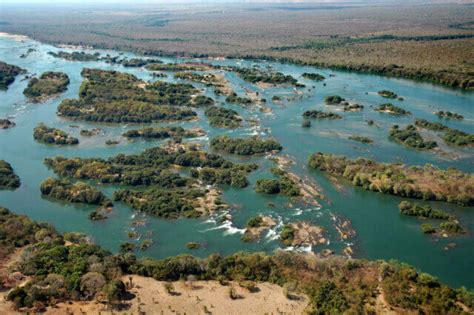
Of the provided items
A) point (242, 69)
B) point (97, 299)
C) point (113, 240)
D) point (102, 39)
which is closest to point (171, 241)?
point (113, 240)

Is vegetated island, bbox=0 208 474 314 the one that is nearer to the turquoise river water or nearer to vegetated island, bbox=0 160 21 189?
the turquoise river water

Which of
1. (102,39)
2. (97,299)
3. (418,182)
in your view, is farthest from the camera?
(102,39)

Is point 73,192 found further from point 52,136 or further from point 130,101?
point 130,101

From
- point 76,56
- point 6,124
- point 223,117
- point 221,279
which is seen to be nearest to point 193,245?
point 221,279

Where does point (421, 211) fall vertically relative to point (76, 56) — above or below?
below

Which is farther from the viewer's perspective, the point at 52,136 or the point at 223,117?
the point at 223,117

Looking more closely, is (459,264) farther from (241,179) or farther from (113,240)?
(113,240)

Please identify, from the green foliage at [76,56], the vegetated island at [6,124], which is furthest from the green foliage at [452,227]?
the green foliage at [76,56]
